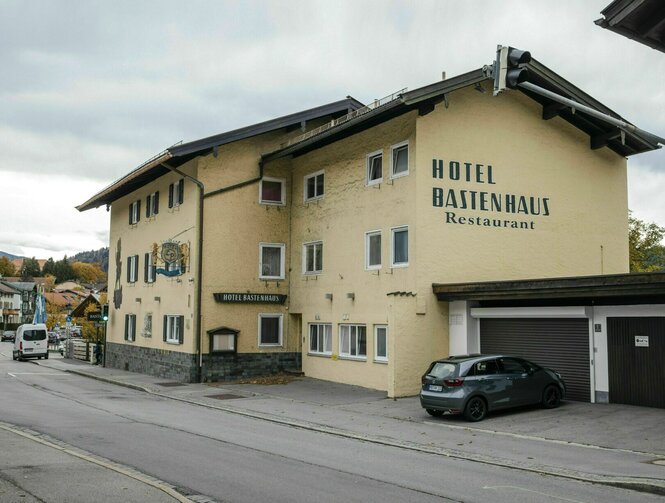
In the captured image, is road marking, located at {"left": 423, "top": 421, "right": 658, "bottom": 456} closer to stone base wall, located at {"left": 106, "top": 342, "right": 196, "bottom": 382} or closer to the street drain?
the street drain

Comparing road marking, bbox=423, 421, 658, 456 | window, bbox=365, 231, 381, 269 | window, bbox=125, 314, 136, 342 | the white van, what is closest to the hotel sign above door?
window, bbox=365, 231, 381, 269

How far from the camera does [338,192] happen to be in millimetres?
26938

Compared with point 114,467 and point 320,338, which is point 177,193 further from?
point 114,467

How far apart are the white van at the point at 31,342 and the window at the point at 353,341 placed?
29.5 meters

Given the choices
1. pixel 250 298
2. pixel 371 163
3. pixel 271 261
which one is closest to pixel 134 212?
pixel 271 261

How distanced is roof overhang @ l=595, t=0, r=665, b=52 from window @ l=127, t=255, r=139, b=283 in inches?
1254

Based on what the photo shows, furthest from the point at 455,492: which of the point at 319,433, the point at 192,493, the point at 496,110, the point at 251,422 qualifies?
the point at 496,110

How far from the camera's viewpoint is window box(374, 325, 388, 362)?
23703 mm

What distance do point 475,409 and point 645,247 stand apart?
30.7 metres

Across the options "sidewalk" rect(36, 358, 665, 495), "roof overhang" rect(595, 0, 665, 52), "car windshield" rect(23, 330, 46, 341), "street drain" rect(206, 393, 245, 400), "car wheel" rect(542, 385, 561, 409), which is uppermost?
"roof overhang" rect(595, 0, 665, 52)

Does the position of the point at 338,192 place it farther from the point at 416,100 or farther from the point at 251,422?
the point at 251,422

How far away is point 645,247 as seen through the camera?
43000 millimetres

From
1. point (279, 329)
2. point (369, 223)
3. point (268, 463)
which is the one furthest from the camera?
point (279, 329)

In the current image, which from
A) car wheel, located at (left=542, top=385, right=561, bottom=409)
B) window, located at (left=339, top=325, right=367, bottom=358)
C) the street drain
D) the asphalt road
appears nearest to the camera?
the asphalt road
